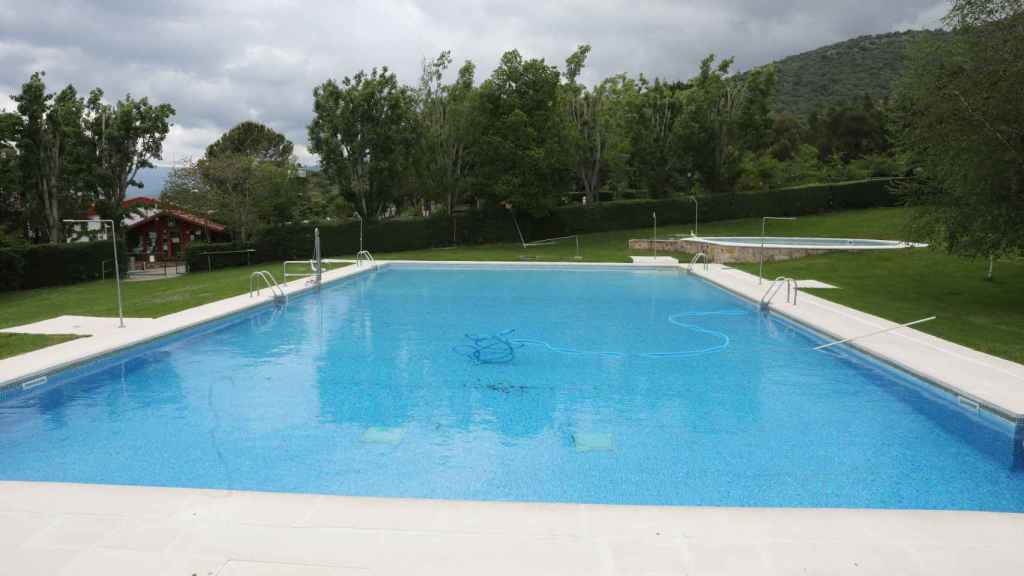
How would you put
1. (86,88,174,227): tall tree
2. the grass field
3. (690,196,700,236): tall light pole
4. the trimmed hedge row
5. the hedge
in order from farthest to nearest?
(690,196,700,236): tall light pole
(86,88,174,227): tall tree
the hedge
the trimmed hedge row
the grass field

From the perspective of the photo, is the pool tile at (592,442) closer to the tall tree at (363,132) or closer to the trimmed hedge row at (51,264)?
the trimmed hedge row at (51,264)

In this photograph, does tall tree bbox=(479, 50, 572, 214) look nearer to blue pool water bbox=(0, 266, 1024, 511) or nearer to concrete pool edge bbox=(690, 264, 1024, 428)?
concrete pool edge bbox=(690, 264, 1024, 428)

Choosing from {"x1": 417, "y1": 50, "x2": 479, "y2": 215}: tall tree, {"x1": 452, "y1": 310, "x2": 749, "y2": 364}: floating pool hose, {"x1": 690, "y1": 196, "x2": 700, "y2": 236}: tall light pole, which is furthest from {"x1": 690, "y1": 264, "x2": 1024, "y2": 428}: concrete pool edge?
{"x1": 417, "y1": 50, "x2": 479, "y2": 215}: tall tree

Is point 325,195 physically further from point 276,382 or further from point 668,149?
point 276,382

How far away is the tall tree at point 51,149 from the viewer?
2367 centimetres

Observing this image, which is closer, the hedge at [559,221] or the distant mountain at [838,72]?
the hedge at [559,221]

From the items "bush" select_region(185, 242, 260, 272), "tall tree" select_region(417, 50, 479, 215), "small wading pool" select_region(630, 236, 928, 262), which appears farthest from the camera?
"tall tree" select_region(417, 50, 479, 215)

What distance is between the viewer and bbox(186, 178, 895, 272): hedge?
26.1m

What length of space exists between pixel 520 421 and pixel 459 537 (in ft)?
9.23

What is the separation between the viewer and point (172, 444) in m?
5.78

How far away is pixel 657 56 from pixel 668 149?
7805mm

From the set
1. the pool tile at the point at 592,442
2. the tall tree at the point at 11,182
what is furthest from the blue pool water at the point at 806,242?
the tall tree at the point at 11,182

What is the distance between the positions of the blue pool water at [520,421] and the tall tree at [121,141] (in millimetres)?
20825

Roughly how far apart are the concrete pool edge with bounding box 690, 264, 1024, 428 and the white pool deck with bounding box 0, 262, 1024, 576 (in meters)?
2.66
